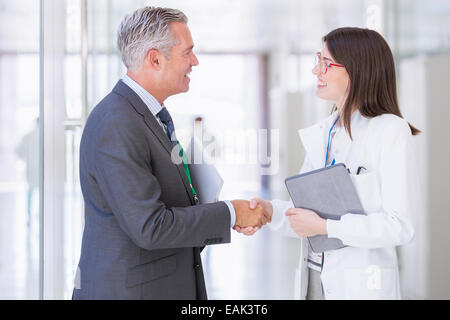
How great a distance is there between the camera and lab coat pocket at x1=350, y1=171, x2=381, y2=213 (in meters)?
1.70

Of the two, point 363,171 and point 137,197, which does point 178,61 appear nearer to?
point 137,197

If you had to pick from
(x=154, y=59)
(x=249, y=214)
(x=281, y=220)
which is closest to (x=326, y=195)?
(x=249, y=214)

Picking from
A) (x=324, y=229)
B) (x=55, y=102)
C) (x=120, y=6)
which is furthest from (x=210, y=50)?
(x=324, y=229)

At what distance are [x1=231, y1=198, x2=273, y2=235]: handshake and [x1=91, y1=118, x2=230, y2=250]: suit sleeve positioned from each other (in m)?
0.16

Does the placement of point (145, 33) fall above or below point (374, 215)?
above

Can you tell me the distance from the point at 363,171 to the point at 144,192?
2.44 feet

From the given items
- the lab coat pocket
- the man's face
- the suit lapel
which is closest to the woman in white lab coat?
the lab coat pocket

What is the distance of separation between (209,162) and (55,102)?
99 centimetres

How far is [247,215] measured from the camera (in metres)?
1.81

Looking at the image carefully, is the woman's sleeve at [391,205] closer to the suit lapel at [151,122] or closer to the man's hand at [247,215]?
the man's hand at [247,215]

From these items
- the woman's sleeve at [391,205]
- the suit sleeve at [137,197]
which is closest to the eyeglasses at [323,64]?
the woman's sleeve at [391,205]

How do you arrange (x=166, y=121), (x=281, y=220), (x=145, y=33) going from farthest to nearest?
(x=281, y=220) → (x=166, y=121) → (x=145, y=33)

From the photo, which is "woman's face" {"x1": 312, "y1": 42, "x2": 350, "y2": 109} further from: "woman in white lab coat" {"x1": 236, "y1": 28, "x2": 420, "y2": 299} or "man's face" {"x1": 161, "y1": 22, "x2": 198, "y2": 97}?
"man's face" {"x1": 161, "y1": 22, "x2": 198, "y2": 97}

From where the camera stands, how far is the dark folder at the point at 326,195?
170 cm
